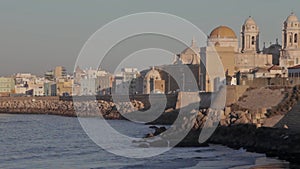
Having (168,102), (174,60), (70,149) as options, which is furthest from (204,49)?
(70,149)

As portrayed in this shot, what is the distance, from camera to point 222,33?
5894 centimetres

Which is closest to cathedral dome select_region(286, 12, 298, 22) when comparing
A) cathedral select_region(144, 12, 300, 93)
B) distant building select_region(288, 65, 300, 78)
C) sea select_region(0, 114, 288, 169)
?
cathedral select_region(144, 12, 300, 93)

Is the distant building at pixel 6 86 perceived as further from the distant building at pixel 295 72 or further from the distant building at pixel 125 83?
the distant building at pixel 295 72

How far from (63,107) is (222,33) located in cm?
1549

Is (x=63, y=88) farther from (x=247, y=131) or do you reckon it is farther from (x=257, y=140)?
(x=257, y=140)

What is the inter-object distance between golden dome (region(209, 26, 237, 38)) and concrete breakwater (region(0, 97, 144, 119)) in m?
11.5

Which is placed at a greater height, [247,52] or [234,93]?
[247,52]

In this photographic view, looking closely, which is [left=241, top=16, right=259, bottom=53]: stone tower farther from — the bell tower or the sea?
the sea

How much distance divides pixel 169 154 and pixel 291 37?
37.5 metres

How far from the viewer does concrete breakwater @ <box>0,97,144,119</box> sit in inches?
1945

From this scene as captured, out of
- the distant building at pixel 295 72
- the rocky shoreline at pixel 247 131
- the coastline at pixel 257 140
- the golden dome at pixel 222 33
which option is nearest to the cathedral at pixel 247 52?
the golden dome at pixel 222 33

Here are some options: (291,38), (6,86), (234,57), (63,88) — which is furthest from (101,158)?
(6,86)

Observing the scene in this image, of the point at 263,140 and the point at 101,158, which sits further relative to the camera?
the point at 263,140

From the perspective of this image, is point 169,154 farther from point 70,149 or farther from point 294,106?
point 294,106
